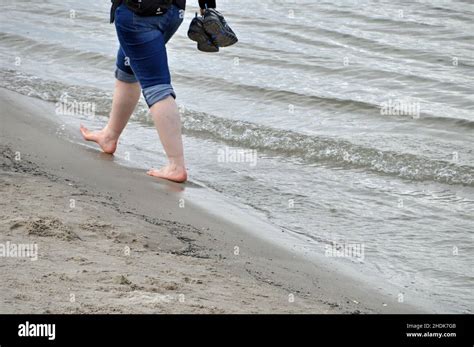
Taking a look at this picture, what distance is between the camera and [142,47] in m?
6.66

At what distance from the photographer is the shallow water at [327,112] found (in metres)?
6.75

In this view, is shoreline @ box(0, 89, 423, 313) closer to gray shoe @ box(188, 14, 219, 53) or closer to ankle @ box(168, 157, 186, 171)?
ankle @ box(168, 157, 186, 171)

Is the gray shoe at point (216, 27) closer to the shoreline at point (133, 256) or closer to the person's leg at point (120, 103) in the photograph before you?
the person's leg at point (120, 103)

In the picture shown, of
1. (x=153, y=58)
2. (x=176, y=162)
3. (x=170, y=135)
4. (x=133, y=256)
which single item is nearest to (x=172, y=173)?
(x=176, y=162)

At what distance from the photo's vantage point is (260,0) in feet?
55.2

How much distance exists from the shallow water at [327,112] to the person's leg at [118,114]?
8.7 inches

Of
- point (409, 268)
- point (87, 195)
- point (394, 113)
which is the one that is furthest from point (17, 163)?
point (394, 113)

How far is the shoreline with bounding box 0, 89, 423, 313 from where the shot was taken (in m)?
4.33

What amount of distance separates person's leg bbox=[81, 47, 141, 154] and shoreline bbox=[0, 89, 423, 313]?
46 cm

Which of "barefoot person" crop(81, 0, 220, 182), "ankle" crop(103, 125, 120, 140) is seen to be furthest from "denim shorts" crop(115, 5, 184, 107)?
"ankle" crop(103, 125, 120, 140)

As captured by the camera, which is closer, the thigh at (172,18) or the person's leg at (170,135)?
the thigh at (172,18)

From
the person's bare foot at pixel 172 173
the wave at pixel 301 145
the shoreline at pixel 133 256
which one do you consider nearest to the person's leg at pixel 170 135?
the person's bare foot at pixel 172 173
